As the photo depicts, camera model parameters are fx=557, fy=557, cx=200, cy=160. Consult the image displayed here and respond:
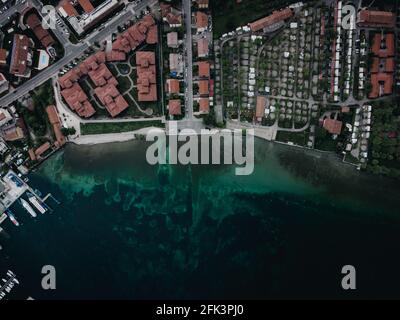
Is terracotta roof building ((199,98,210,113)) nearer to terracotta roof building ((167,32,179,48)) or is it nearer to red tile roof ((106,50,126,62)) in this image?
terracotta roof building ((167,32,179,48))

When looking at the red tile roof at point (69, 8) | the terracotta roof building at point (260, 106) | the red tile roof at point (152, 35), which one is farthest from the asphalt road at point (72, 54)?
the terracotta roof building at point (260, 106)

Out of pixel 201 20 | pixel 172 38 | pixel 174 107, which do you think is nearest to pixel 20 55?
pixel 172 38

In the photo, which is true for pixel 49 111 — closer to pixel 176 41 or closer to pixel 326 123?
pixel 176 41

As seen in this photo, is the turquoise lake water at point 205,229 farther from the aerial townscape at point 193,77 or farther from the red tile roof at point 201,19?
the red tile roof at point 201,19

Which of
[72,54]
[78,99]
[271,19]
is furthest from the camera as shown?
[72,54]

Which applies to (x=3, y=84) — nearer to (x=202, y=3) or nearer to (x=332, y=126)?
(x=202, y=3)
